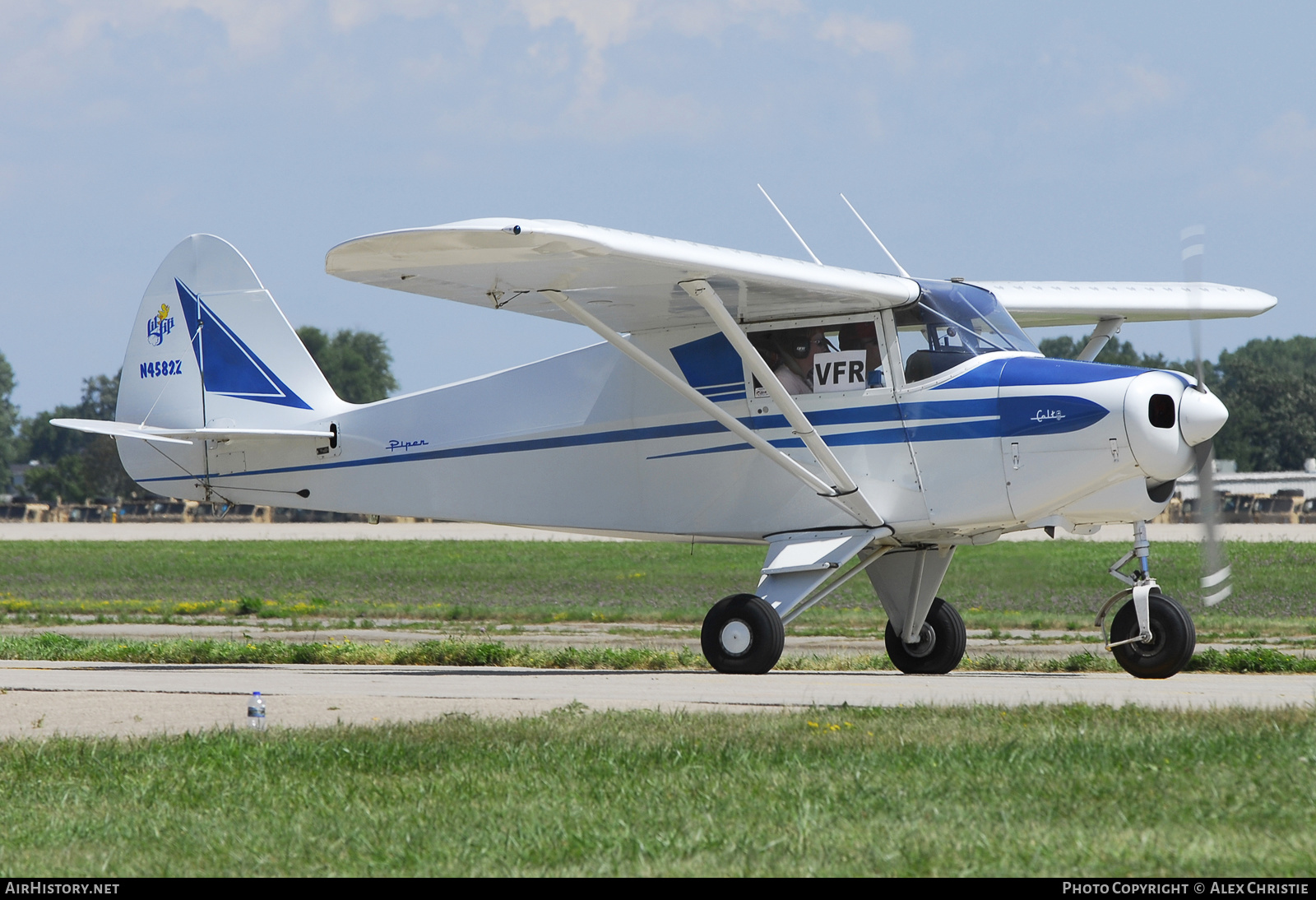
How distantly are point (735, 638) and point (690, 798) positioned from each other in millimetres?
6121

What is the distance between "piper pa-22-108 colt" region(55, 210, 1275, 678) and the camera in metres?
11.5

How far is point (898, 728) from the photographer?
25.5ft

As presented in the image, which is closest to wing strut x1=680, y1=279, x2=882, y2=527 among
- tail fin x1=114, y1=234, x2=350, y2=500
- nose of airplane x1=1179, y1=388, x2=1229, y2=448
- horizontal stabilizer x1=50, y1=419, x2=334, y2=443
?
nose of airplane x1=1179, y1=388, x2=1229, y2=448

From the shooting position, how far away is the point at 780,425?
12.7 metres

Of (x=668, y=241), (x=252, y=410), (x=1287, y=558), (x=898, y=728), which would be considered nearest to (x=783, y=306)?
(x=668, y=241)

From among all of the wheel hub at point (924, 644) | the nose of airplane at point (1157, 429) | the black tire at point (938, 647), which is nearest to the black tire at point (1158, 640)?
the nose of airplane at point (1157, 429)

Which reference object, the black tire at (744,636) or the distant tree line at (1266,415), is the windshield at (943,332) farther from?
the distant tree line at (1266,415)

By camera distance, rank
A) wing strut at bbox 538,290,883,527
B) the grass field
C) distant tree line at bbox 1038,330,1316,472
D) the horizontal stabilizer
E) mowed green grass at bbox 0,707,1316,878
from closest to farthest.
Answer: mowed green grass at bbox 0,707,1316,878, wing strut at bbox 538,290,883,527, the grass field, the horizontal stabilizer, distant tree line at bbox 1038,330,1316,472

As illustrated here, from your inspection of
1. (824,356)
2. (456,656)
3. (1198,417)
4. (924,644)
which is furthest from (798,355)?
(456,656)

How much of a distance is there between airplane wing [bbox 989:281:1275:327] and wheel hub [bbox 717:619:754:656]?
4402 millimetres

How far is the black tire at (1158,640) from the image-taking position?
37.8ft

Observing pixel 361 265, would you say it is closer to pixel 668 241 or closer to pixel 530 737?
pixel 668 241

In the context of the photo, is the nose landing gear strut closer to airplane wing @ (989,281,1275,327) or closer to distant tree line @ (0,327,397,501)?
airplane wing @ (989,281,1275,327)

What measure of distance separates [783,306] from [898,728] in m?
5.56
